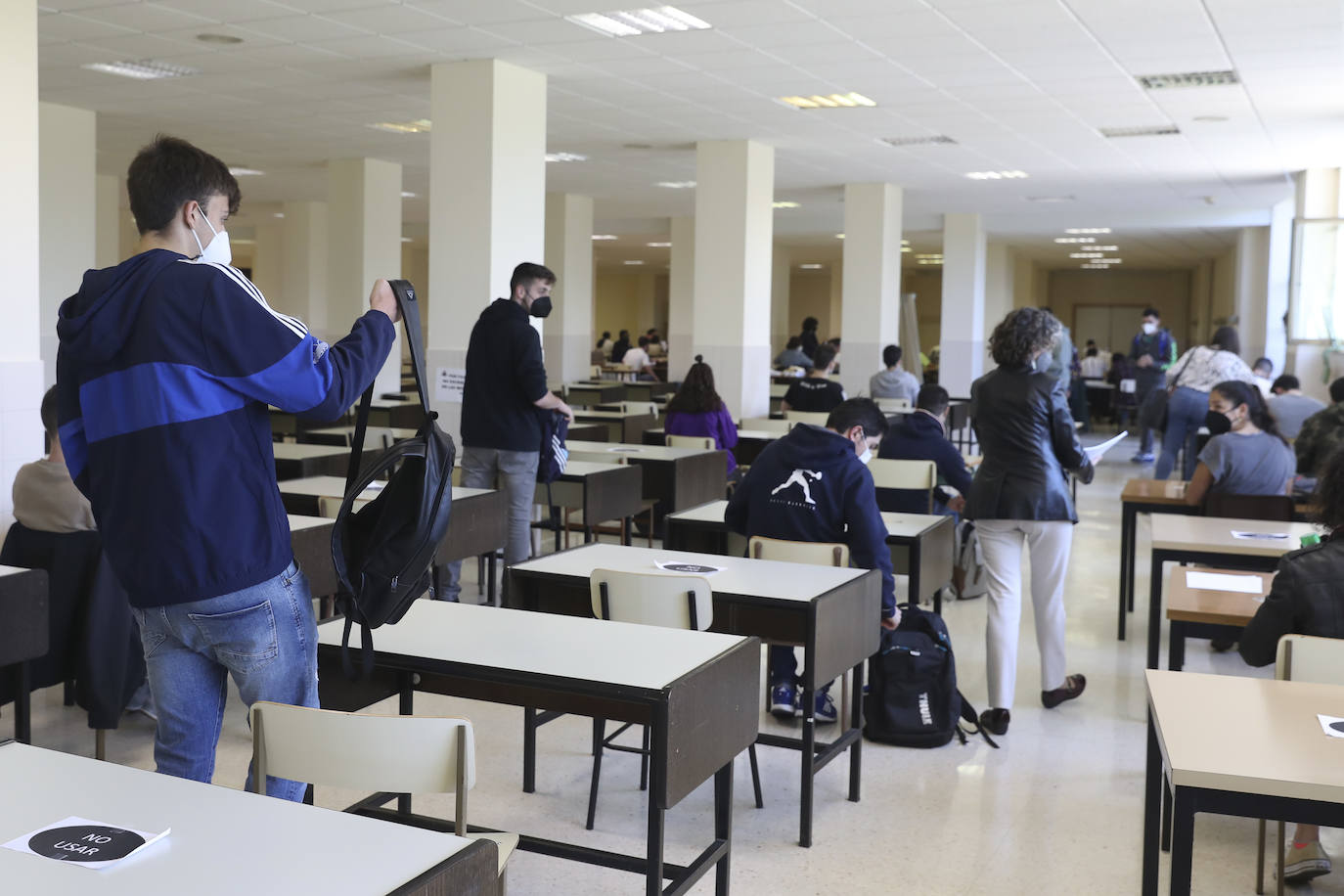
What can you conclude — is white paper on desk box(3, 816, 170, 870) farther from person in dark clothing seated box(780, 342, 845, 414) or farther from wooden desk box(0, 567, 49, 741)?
person in dark clothing seated box(780, 342, 845, 414)

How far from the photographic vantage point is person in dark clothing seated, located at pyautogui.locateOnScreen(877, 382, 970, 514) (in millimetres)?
5859

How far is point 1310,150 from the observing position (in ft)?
34.3

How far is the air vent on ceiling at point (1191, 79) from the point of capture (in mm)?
7688

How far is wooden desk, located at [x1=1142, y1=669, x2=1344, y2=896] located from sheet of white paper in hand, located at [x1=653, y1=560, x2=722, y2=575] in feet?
4.33

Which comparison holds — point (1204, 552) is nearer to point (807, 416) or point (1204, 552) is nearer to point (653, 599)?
point (653, 599)

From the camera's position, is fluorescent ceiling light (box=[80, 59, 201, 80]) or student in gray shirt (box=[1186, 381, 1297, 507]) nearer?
student in gray shirt (box=[1186, 381, 1297, 507])

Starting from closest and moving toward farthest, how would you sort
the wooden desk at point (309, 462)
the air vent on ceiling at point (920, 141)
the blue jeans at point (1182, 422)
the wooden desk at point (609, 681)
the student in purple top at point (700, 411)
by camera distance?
the wooden desk at point (609, 681) < the wooden desk at point (309, 462) < the student in purple top at point (700, 411) < the blue jeans at point (1182, 422) < the air vent on ceiling at point (920, 141)

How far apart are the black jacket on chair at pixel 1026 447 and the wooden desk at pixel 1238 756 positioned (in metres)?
1.68

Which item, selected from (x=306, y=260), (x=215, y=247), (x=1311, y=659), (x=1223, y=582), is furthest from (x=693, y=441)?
(x=306, y=260)

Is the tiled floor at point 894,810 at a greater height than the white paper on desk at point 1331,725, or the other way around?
the white paper on desk at point 1331,725

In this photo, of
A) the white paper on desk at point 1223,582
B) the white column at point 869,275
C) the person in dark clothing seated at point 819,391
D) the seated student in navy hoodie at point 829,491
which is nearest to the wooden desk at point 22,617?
the seated student in navy hoodie at point 829,491

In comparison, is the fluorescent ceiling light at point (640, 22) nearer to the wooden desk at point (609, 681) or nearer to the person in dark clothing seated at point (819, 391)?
the person in dark clothing seated at point (819, 391)

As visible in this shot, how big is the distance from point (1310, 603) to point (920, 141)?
8.42m

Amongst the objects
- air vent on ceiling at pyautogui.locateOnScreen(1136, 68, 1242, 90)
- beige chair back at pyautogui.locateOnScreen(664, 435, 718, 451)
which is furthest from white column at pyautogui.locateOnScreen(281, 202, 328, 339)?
air vent on ceiling at pyautogui.locateOnScreen(1136, 68, 1242, 90)
